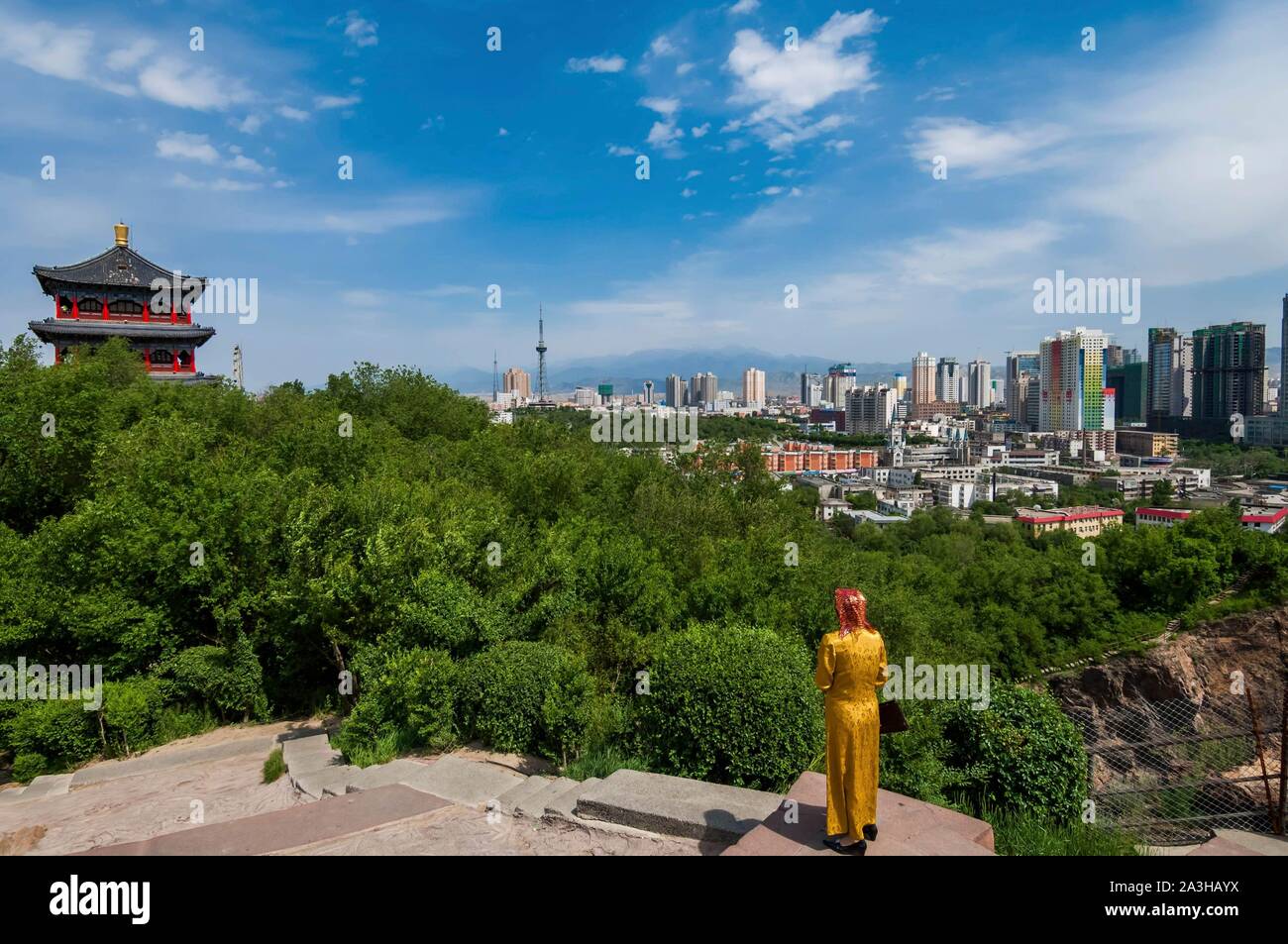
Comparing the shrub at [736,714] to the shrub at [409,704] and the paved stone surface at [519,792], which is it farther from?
the shrub at [409,704]

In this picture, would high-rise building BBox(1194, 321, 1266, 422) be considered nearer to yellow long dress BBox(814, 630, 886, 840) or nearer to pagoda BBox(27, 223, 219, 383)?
pagoda BBox(27, 223, 219, 383)

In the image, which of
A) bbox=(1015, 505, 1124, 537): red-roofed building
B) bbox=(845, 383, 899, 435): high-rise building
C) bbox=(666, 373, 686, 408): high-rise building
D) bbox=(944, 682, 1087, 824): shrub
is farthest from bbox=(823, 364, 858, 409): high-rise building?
bbox=(944, 682, 1087, 824): shrub

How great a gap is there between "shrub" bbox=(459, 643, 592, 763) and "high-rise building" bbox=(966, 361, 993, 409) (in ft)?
610

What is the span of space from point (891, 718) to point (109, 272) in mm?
28345

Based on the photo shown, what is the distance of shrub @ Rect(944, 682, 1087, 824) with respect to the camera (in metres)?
4.70

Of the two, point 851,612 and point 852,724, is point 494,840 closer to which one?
point 852,724

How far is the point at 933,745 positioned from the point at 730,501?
14.1 metres

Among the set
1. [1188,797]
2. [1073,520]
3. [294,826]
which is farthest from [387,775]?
[1073,520]

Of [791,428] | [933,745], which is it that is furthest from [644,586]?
[791,428]

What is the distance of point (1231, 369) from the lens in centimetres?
9794
